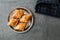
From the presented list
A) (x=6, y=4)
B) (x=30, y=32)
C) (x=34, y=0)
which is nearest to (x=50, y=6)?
(x=34, y=0)

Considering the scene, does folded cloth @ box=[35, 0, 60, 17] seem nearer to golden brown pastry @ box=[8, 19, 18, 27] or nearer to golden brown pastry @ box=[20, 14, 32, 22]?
golden brown pastry @ box=[20, 14, 32, 22]

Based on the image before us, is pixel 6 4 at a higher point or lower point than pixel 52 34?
higher

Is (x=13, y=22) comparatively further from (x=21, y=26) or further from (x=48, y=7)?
(x=48, y=7)

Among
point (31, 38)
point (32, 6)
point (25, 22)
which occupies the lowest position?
point (31, 38)

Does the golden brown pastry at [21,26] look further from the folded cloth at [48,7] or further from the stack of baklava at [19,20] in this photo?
the folded cloth at [48,7]

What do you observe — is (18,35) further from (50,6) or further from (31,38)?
(50,6)

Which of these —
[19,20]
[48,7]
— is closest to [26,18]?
[19,20]

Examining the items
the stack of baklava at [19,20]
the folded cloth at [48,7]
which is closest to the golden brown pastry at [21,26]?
the stack of baklava at [19,20]
